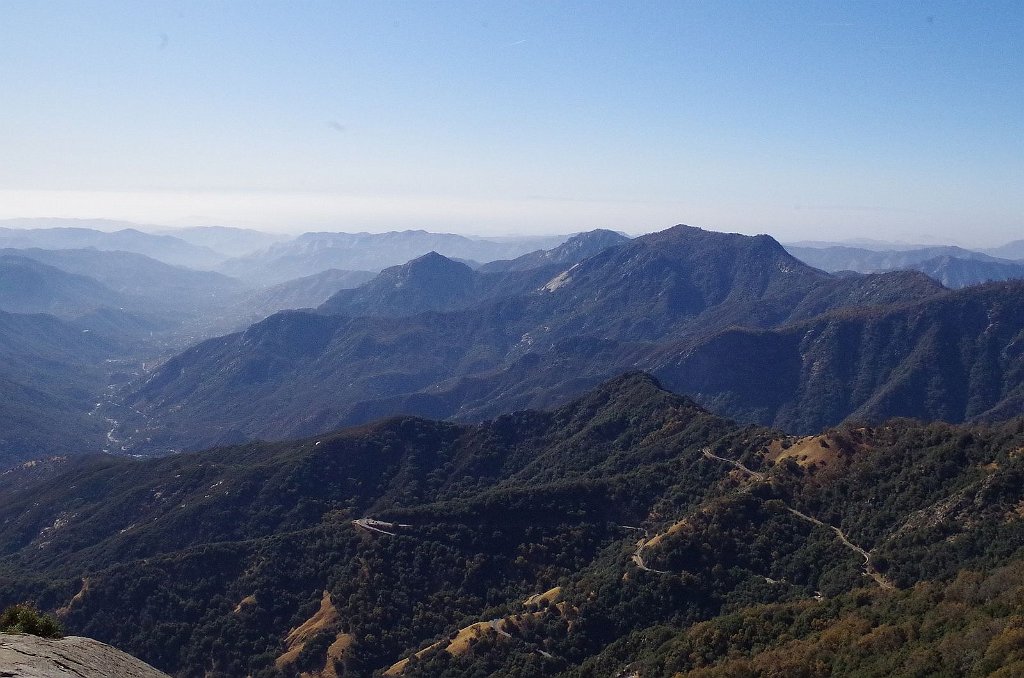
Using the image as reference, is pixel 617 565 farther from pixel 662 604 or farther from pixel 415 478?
pixel 415 478

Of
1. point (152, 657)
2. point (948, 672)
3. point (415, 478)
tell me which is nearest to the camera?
point (948, 672)

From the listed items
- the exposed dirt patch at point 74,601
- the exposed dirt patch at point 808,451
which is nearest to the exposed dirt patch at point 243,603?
the exposed dirt patch at point 74,601

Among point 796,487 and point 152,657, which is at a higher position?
point 796,487

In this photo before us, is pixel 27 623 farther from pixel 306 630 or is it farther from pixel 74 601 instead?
pixel 74 601

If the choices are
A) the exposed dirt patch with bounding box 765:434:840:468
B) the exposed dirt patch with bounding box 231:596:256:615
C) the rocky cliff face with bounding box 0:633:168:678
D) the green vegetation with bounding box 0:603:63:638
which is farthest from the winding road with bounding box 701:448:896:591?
the exposed dirt patch with bounding box 231:596:256:615

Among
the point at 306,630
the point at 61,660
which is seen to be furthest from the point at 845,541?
the point at 61,660

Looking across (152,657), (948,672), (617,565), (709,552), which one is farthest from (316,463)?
(948,672)
